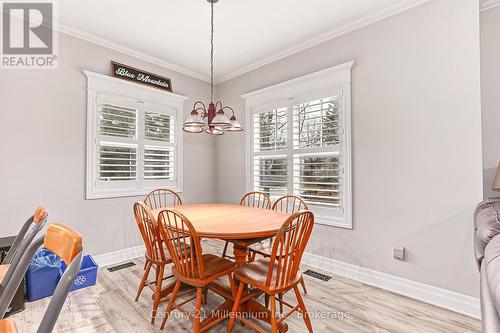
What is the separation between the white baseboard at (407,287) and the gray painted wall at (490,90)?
0.95 metres

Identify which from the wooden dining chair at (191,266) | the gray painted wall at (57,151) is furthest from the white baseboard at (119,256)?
the wooden dining chair at (191,266)

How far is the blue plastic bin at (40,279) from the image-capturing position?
7.49 ft

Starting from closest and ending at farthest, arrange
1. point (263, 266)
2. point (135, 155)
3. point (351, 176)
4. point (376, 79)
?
point (263, 266), point (376, 79), point (351, 176), point (135, 155)

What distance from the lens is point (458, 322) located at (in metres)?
2.01

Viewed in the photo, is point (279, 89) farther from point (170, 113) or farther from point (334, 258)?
point (334, 258)

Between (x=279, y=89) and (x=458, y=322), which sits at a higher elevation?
(x=279, y=89)

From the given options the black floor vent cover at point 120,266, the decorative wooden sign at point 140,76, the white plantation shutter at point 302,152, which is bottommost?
the black floor vent cover at point 120,266

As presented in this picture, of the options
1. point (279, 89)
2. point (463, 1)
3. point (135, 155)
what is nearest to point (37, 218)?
point (135, 155)

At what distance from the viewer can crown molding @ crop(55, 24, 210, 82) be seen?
2.93 metres

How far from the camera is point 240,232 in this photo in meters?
1.79

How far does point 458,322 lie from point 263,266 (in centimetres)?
164

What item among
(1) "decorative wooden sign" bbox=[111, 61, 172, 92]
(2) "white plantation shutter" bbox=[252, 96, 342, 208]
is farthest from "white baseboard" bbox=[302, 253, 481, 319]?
(1) "decorative wooden sign" bbox=[111, 61, 172, 92]

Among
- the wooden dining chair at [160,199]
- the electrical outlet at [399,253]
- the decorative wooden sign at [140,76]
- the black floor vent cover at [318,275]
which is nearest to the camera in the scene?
the electrical outlet at [399,253]

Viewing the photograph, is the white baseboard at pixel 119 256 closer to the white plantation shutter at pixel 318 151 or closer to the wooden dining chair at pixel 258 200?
the wooden dining chair at pixel 258 200
